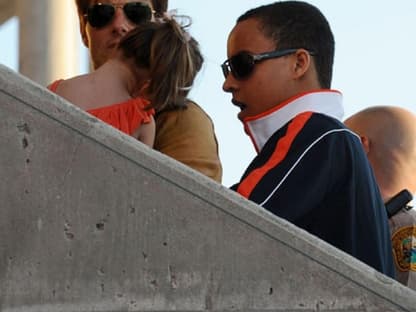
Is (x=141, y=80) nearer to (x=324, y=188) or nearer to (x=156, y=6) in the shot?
(x=156, y=6)

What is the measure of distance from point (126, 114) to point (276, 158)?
1.01 meters

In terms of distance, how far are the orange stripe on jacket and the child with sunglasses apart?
34.2 inches

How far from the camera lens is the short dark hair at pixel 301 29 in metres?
3.99

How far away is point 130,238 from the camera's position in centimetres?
317

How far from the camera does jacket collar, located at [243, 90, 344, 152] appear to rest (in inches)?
148

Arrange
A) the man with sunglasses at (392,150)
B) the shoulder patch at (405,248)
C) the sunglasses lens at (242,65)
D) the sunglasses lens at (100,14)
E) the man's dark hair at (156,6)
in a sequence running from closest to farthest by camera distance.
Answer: the sunglasses lens at (242,65) → the shoulder patch at (405,248) → the man with sunglasses at (392,150) → the sunglasses lens at (100,14) → the man's dark hair at (156,6)

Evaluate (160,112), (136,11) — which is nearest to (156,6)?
(136,11)

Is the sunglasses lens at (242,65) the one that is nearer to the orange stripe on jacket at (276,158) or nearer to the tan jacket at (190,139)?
the orange stripe on jacket at (276,158)

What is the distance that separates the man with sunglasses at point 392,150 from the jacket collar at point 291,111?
829mm

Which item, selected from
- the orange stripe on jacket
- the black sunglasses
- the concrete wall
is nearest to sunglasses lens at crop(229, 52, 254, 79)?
the orange stripe on jacket

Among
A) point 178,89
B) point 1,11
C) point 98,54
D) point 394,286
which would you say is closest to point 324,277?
point 394,286

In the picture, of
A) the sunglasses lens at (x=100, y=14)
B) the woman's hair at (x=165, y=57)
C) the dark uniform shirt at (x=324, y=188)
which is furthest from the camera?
the sunglasses lens at (x=100, y=14)

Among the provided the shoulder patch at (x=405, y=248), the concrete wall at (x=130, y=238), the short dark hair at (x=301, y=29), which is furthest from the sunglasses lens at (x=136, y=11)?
the concrete wall at (x=130, y=238)

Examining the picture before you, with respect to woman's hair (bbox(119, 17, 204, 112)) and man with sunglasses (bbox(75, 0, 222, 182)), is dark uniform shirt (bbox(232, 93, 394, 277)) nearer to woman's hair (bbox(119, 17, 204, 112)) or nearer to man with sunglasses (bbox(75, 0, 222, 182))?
man with sunglasses (bbox(75, 0, 222, 182))
